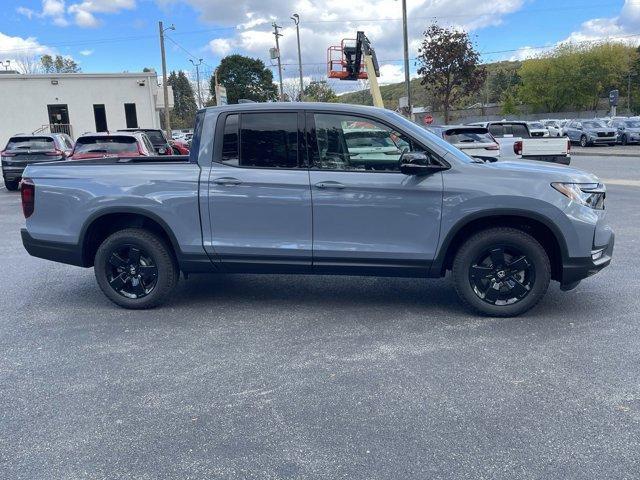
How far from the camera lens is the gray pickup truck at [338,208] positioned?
16.2ft

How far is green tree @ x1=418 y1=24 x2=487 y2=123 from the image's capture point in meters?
33.5

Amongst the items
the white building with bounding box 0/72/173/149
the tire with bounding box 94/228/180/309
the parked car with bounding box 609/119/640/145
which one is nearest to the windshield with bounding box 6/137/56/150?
the tire with bounding box 94/228/180/309

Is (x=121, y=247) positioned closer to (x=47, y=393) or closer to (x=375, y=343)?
(x=47, y=393)

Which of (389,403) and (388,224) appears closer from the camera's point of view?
(389,403)

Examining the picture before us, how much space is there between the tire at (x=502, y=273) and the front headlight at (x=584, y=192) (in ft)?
1.55

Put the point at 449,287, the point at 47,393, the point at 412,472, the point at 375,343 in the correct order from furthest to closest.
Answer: the point at 449,287
the point at 375,343
the point at 47,393
the point at 412,472

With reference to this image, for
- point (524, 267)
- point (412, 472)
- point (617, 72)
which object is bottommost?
point (412, 472)

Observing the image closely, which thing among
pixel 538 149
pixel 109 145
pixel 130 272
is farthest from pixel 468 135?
pixel 130 272

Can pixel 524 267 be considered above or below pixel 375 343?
above

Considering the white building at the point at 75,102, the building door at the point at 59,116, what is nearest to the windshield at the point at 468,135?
the white building at the point at 75,102

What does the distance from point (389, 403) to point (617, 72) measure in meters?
75.2

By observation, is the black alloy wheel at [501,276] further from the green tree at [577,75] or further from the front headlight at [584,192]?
the green tree at [577,75]

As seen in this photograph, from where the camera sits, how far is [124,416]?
3.57 metres

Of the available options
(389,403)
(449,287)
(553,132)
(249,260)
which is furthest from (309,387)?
(553,132)
